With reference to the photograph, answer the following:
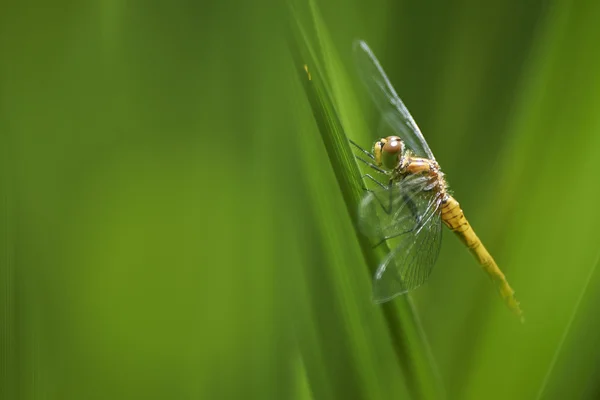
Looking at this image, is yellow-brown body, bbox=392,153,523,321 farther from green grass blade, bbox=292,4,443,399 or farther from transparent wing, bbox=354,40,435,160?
green grass blade, bbox=292,4,443,399

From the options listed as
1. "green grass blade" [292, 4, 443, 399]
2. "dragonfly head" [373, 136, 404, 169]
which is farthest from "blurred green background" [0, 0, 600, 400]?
"dragonfly head" [373, 136, 404, 169]

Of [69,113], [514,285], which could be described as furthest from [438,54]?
[69,113]

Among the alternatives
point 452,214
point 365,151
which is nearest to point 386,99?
point 365,151

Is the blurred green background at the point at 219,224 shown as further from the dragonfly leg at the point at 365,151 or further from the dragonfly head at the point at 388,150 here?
the dragonfly head at the point at 388,150

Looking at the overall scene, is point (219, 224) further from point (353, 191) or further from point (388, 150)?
point (388, 150)

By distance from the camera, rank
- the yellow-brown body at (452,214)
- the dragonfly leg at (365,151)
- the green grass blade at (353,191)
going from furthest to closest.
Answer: the yellow-brown body at (452,214) → the dragonfly leg at (365,151) → the green grass blade at (353,191)

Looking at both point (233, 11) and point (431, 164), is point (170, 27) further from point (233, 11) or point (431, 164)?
point (431, 164)

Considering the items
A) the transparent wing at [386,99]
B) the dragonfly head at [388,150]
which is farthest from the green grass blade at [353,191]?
the dragonfly head at [388,150]
